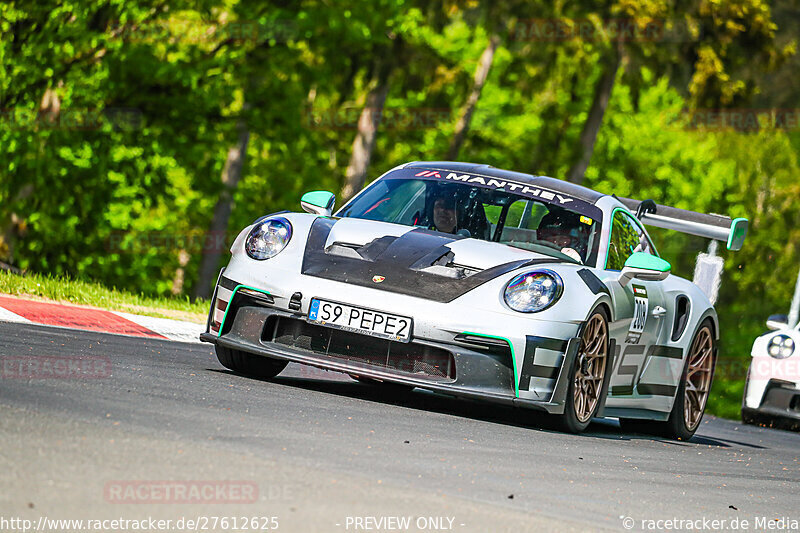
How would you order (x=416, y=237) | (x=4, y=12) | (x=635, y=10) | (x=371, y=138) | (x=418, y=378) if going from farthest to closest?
1. (x=371, y=138)
2. (x=635, y=10)
3. (x=4, y=12)
4. (x=416, y=237)
5. (x=418, y=378)

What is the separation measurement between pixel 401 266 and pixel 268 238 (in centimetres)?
89

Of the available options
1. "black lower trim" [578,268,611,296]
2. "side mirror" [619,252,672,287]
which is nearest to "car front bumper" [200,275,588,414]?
"black lower trim" [578,268,611,296]

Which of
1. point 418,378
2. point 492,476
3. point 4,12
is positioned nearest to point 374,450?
point 492,476

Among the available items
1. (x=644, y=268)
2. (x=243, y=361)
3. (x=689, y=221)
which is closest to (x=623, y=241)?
(x=644, y=268)

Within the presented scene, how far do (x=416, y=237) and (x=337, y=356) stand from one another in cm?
95

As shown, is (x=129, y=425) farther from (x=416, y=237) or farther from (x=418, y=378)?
(x=416, y=237)

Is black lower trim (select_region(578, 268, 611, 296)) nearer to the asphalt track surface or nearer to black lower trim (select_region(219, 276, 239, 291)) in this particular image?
the asphalt track surface

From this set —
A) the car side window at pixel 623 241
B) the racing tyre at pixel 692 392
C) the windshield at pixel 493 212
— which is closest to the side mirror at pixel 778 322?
the racing tyre at pixel 692 392

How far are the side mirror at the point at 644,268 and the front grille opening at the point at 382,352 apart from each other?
1.56 meters

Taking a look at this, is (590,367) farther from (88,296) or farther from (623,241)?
(88,296)

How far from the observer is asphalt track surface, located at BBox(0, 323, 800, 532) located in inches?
165

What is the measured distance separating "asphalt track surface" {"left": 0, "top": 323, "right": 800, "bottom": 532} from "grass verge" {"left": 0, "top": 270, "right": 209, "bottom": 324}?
296 centimetres

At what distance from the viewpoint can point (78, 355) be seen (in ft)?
24.3

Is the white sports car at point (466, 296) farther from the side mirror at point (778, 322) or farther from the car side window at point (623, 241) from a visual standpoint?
the side mirror at point (778, 322)
